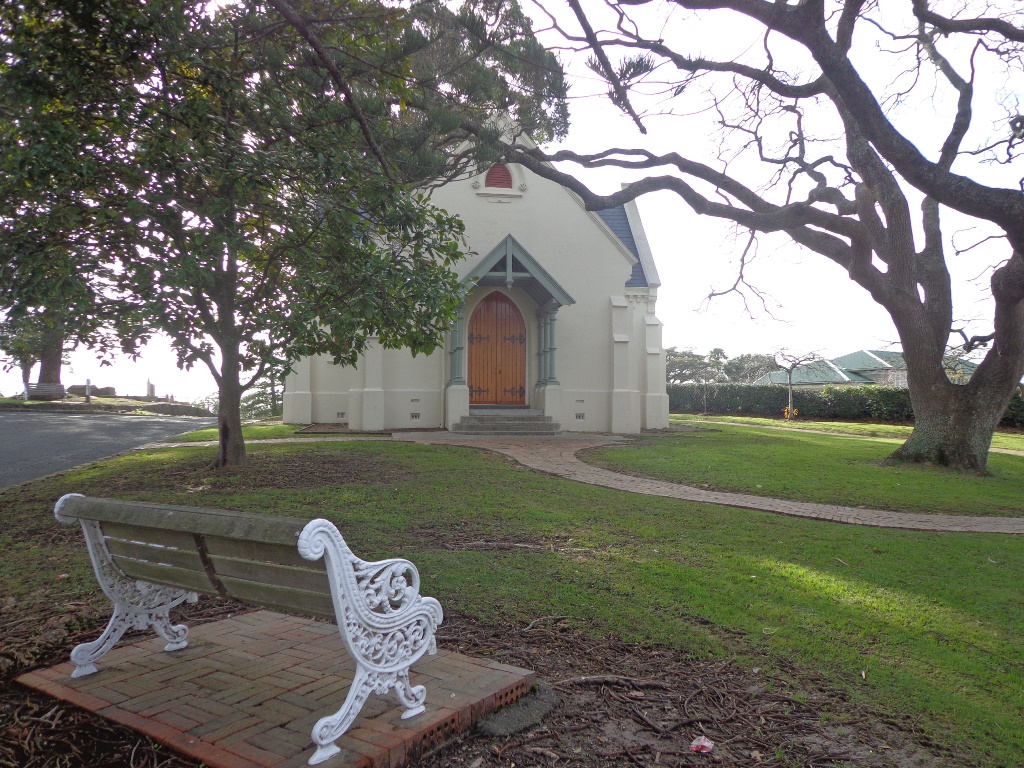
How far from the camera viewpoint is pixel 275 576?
121 inches

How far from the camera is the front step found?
18078 millimetres

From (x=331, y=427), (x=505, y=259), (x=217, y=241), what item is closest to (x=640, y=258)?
(x=505, y=259)

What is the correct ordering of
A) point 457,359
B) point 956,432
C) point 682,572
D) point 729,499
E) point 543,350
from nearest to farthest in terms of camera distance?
point 682,572 → point 729,499 → point 956,432 → point 457,359 → point 543,350

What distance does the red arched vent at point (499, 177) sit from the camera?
20.5 m

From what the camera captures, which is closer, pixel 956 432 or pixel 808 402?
pixel 956 432

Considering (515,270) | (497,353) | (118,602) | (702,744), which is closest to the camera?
(702,744)

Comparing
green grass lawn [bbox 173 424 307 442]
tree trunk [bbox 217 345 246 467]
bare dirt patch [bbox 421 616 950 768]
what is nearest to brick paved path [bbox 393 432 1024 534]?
green grass lawn [bbox 173 424 307 442]

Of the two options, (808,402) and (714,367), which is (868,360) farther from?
(808,402)

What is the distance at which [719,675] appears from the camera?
3.94 meters

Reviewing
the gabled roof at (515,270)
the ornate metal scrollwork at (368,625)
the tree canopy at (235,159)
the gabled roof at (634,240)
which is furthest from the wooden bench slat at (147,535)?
the gabled roof at (634,240)

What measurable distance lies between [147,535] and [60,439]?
14.5 m

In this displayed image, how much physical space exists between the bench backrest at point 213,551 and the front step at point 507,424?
14.3m

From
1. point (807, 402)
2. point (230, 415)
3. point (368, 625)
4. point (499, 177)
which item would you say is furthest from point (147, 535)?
point (807, 402)

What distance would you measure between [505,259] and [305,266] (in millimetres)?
10352
